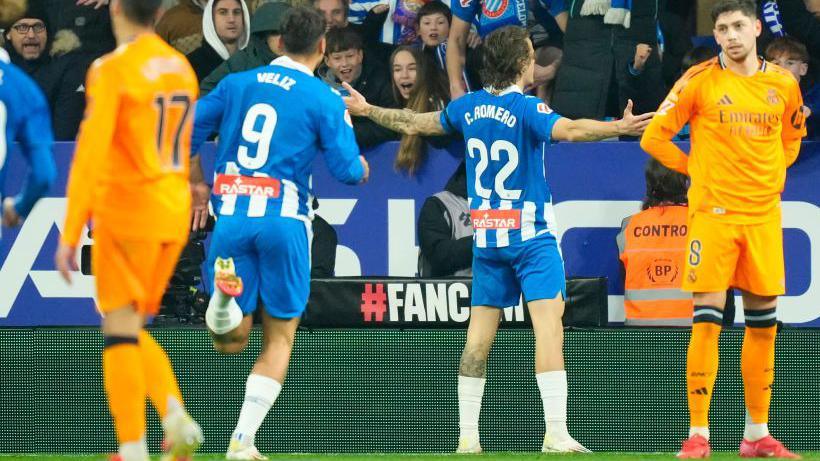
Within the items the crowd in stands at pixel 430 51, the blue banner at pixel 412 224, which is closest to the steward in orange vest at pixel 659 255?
the blue banner at pixel 412 224

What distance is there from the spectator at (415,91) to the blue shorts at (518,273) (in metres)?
1.98

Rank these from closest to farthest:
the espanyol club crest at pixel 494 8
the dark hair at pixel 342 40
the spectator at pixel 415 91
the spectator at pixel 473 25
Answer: the spectator at pixel 415 91
the dark hair at pixel 342 40
the spectator at pixel 473 25
the espanyol club crest at pixel 494 8

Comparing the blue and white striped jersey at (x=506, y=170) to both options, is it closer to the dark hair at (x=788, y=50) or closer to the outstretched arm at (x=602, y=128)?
the outstretched arm at (x=602, y=128)

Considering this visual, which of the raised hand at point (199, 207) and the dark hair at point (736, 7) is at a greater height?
the dark hair at point (736, 7)

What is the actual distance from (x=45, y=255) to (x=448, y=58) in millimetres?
3297

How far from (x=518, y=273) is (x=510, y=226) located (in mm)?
278

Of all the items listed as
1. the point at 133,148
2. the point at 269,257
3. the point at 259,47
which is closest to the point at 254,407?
the point at 269,257

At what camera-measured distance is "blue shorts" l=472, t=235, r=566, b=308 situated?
8438 mm

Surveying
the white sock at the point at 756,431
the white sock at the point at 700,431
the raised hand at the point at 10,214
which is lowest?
the white sock at the point at 756,431

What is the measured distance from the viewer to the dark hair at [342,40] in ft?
36.4

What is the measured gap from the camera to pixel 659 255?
393 inches

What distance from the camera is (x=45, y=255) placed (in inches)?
416

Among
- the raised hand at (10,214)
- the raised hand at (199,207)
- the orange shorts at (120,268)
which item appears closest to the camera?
the orange shorts at (120,268)

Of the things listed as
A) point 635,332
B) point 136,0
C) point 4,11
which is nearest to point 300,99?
point 136,0
